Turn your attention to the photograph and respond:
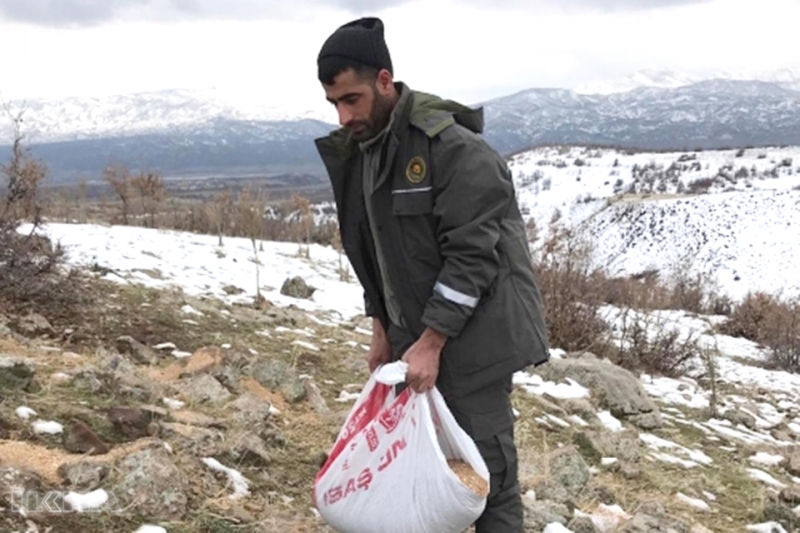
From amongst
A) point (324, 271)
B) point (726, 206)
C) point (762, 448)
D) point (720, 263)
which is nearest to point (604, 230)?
point (726, 206)

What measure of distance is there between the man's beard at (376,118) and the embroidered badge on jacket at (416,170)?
163 mm

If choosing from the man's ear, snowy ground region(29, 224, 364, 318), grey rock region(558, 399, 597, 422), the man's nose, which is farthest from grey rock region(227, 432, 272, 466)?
snowy ground region(29, 224, 364, 318)

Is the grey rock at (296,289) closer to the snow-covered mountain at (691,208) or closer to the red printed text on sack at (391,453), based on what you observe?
the snow-covered mountain at (691,208)

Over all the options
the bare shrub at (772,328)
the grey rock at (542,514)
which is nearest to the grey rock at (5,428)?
the grey rock at (542,514)

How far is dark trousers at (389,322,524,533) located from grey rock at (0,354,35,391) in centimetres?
203

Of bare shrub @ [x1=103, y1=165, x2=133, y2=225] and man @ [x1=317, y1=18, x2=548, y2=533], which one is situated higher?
man @ [x1=317, y1=18, x2=548, y2=533]

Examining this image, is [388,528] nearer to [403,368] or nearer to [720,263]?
[403,368]

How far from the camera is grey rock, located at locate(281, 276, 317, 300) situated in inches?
349

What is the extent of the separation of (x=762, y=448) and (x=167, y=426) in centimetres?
424

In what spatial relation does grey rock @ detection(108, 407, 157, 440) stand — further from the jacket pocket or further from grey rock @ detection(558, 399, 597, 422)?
grey rock @ detection(558, 399, 597, 422)

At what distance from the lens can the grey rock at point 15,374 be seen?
3.36m

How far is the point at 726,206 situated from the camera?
221 ft

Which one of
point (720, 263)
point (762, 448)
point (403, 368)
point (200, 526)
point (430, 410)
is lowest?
point (720, 263)

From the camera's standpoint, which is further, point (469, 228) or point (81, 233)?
point (81, 233)
